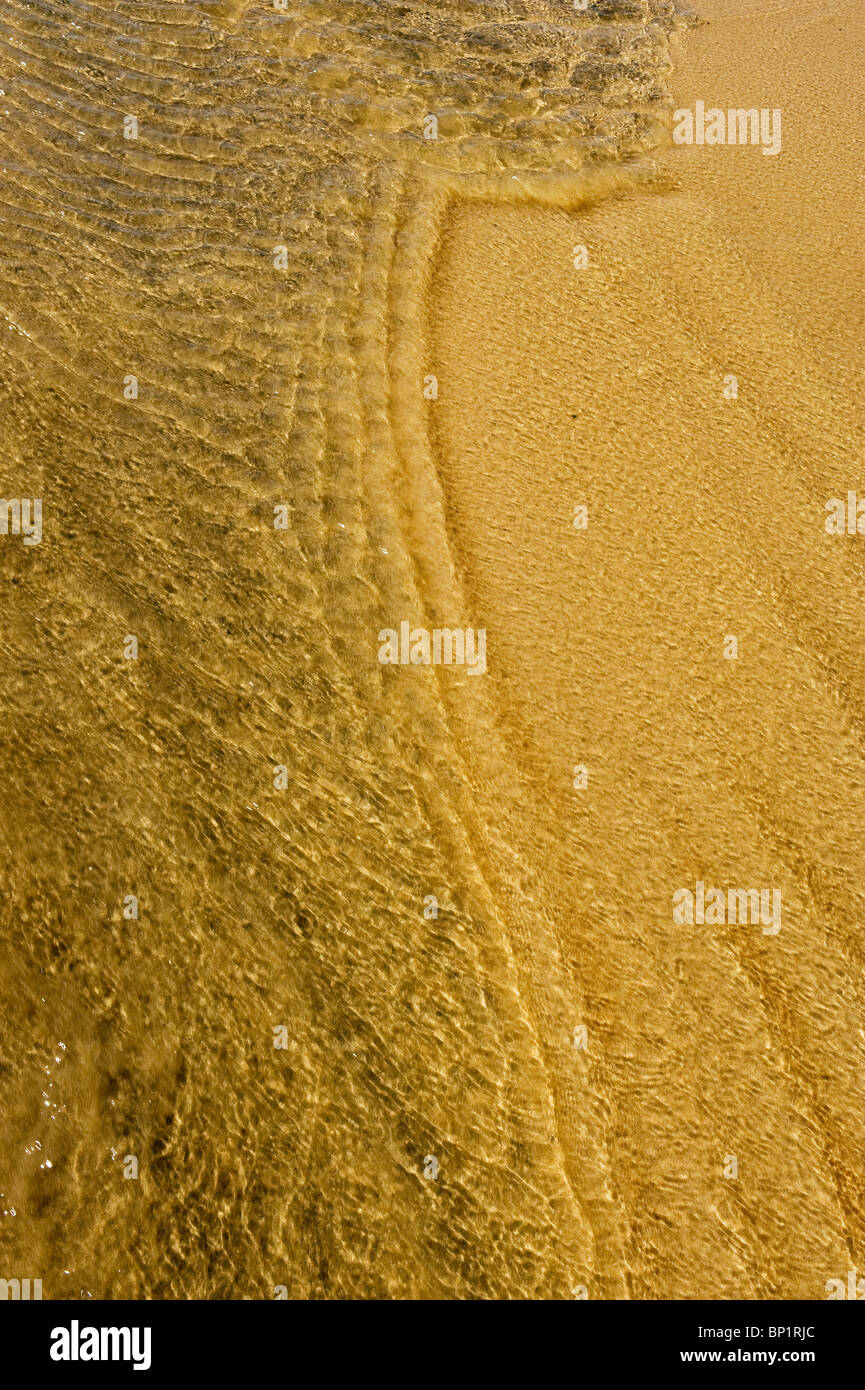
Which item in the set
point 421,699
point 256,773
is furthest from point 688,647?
point 256,773

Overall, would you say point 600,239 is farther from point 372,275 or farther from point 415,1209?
point 415,1209

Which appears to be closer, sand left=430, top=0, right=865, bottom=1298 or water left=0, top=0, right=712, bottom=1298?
water left=0, top=0, right=712, bottom=1298

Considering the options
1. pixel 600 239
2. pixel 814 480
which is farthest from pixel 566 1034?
pixel 600 239

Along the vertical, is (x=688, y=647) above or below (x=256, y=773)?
above

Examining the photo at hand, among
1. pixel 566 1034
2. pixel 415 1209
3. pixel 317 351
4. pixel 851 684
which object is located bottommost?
pixel 415 1209

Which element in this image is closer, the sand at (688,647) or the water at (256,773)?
the water at (256,773)

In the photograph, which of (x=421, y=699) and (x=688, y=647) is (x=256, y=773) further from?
(x=688, y=647)

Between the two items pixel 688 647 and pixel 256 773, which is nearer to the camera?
pixel 256 773

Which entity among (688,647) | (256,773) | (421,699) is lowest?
(256,773)
